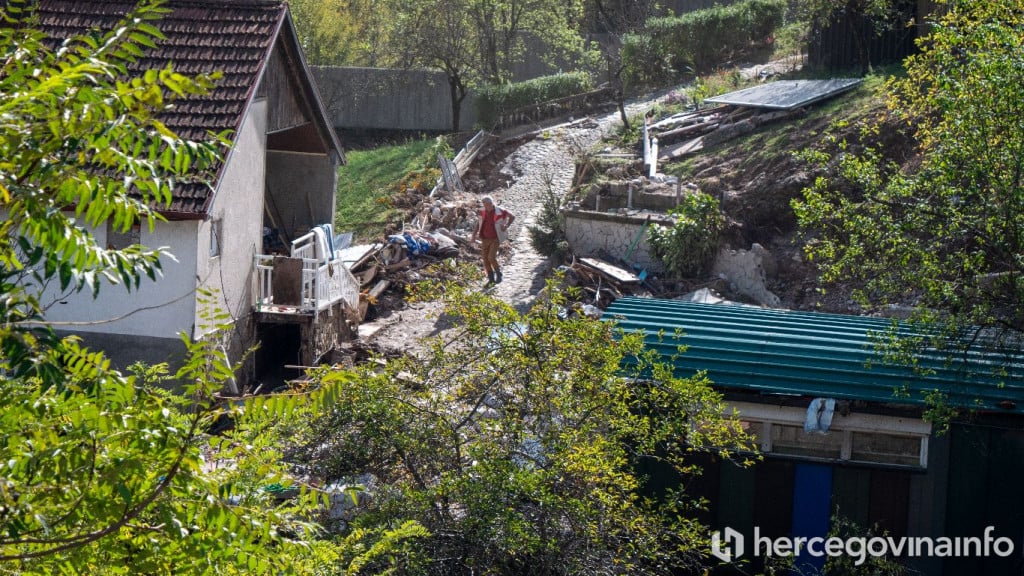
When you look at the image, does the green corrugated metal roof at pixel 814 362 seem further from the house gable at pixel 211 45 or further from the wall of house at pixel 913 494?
the house gable at pixel 211 45

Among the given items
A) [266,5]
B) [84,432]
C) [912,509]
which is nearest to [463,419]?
[84,432]

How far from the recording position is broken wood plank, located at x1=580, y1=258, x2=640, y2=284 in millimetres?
18203

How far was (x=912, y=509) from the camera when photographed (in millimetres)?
9016

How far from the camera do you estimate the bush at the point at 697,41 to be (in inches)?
1299

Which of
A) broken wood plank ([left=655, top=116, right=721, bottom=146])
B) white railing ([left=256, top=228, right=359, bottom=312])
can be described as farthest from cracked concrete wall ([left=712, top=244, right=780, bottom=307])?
broken wood plank ([left=655, top=116, right=721, bottom=146])

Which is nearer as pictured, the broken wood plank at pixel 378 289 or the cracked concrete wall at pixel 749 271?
the cracked concrete wall at pixel 749 271

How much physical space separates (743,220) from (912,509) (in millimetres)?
10709

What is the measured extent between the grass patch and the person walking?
4781mm

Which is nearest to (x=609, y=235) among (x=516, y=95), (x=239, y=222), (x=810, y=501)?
(x=239, y=222)

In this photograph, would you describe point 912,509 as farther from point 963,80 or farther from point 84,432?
point 84,432

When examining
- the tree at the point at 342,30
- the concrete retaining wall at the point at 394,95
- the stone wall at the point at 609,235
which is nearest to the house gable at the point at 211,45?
the stone wall at the point at 609,235

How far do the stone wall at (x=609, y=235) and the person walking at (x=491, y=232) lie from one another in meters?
2.10

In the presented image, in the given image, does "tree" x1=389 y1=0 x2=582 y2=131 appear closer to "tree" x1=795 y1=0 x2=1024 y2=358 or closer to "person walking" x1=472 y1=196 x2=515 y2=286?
"person walking" x1=472 y1=196 x2=515 y2=286

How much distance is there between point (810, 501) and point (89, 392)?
24.0 feet
